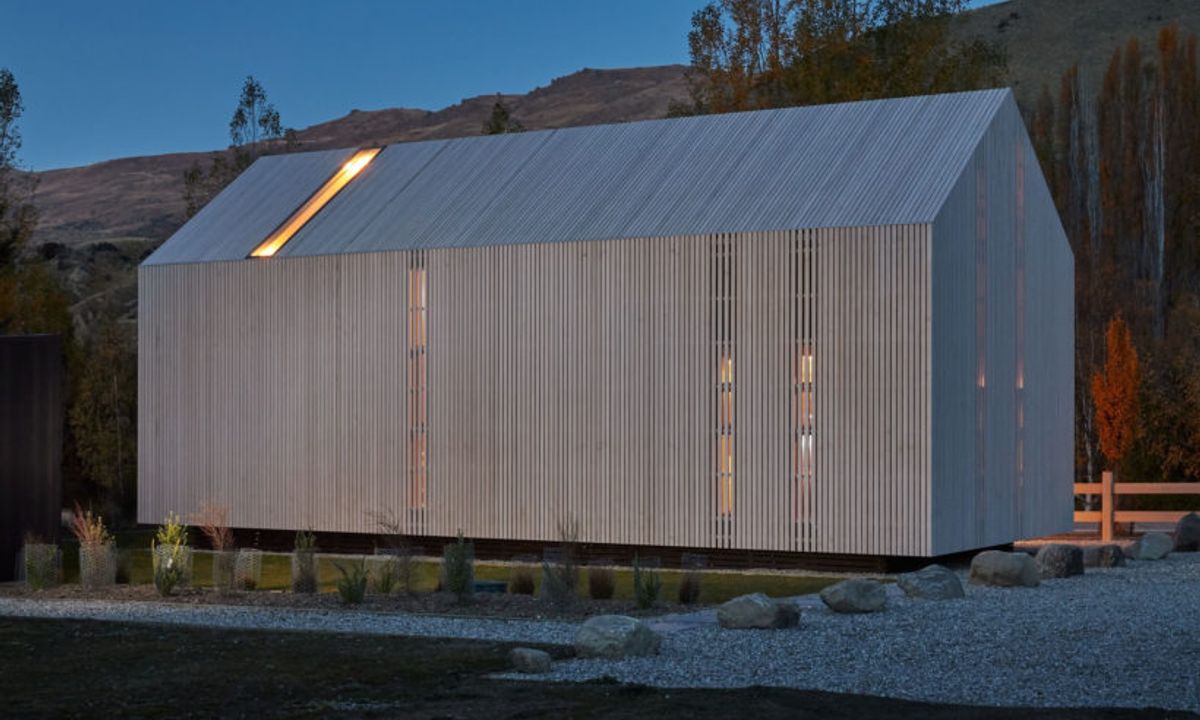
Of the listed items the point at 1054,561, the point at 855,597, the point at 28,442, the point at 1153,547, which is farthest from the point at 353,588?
the point at 1153,547

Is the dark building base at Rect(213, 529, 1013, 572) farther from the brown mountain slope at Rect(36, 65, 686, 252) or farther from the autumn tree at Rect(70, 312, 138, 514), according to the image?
the brown mountain slope at Rect(36, 65, 686, 252)

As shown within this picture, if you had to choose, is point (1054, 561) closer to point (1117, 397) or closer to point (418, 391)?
point (418, 391)

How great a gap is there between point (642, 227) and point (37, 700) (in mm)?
9983

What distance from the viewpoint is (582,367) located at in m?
17.6

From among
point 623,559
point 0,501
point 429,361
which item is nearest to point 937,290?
point 623,559

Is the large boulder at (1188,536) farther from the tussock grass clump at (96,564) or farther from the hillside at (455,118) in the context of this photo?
the hillside at (455,118)

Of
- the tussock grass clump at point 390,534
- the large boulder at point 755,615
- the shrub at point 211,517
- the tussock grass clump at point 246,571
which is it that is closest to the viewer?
the large boulder at point 755,615

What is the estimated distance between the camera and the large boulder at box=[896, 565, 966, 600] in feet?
42.9

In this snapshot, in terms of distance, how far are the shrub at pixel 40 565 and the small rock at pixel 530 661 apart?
677 cm

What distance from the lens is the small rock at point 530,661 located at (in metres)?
9.17

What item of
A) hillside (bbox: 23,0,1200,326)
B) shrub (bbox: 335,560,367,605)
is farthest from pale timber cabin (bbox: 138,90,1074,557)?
hillside (bbox: 23,0,1200,326)

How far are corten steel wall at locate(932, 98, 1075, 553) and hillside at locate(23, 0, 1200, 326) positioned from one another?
21.5m

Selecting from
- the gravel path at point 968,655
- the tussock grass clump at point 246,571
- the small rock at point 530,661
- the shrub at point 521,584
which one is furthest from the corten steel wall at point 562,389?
the small rock at point 530,661

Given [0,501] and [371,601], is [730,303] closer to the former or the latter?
[371,601]
